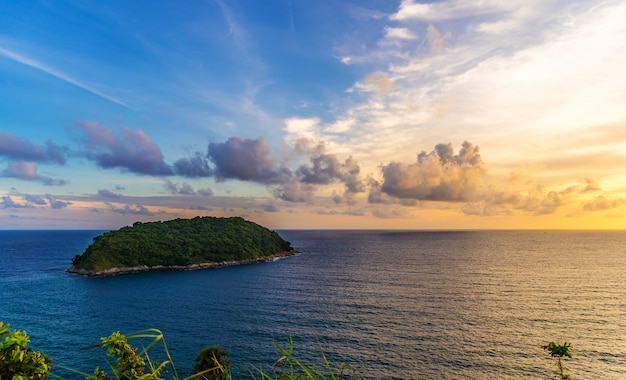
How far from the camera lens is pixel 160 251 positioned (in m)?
161

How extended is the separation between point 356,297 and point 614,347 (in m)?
56.7

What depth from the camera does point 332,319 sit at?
268 feet

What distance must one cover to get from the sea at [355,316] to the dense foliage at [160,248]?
11.9 meters

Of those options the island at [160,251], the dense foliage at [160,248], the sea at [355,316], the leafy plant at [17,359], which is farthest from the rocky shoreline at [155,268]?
the leafy plant at [17,359]

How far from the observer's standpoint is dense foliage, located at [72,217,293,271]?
14650cm

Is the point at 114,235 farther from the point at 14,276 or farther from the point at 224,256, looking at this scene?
the point at 224,256

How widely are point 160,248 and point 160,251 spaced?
376 cm

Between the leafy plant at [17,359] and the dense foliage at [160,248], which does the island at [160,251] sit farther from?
the leafy plant at [17,359]

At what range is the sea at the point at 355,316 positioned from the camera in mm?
60531

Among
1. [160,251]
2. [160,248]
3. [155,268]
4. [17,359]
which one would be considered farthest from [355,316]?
[160,248]

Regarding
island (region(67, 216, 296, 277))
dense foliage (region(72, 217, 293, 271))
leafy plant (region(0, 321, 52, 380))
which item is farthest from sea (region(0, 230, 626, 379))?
leafy plant (region(0, 321, 52, 380))

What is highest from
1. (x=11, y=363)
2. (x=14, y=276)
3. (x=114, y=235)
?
(x=11, y=363)

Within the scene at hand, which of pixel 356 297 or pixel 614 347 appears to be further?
pixel 356 297

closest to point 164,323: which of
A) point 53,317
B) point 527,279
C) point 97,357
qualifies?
point 97,357
